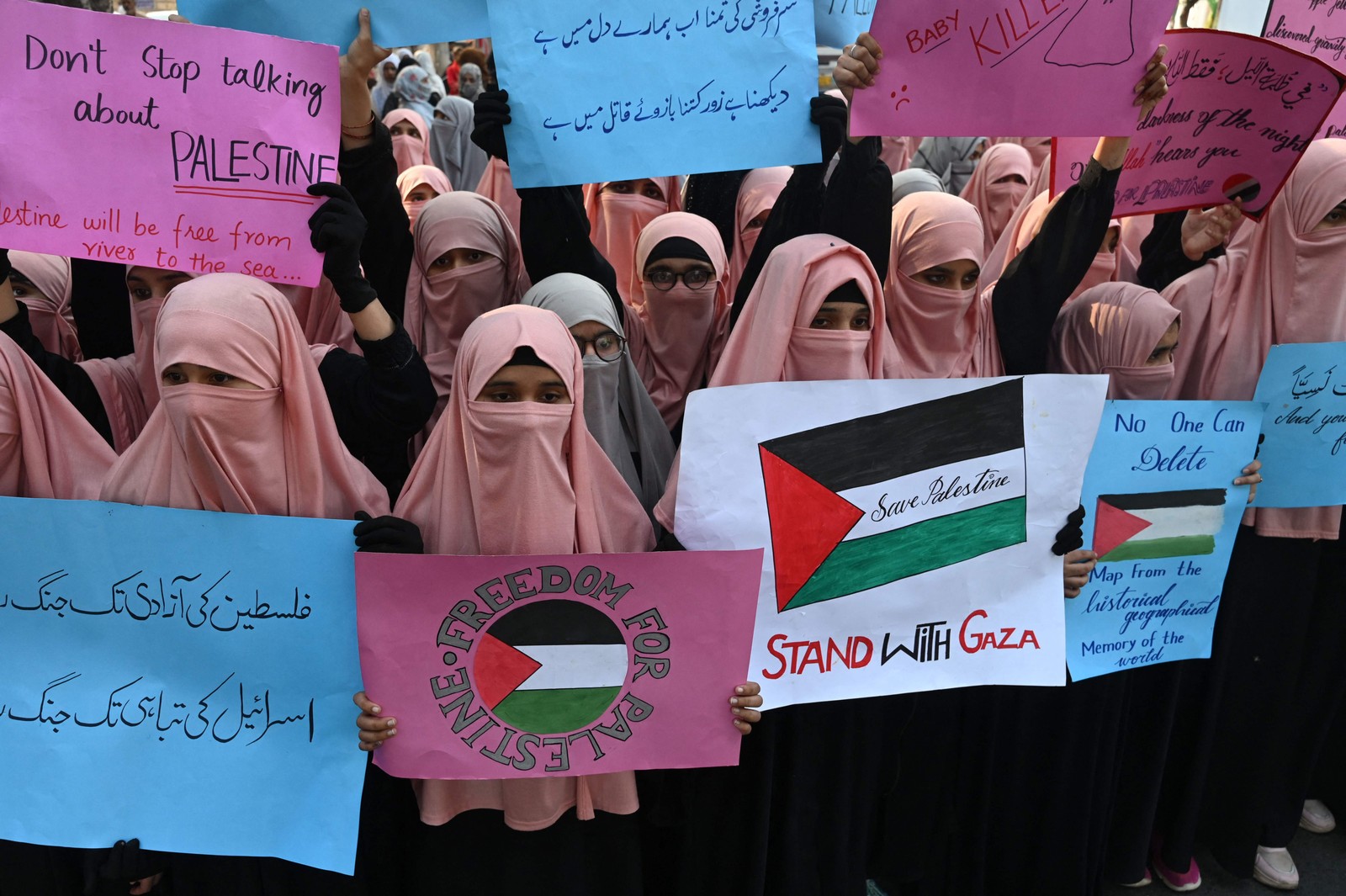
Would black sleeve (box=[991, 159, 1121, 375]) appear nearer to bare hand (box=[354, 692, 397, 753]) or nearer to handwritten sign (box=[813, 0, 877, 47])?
handwritten sign (box=[813, 0, 877, 47])

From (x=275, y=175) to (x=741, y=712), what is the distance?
61.5 inches

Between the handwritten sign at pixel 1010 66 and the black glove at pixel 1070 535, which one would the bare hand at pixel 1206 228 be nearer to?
the handwritten sign at pixel 1010 66

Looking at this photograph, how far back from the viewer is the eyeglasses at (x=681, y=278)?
2.88 m

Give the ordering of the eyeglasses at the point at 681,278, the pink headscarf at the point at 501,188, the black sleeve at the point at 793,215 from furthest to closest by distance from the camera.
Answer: the pink headscarf at the point at 501,188 < the eyeglasses at the point at 681,278 < the black sleeve at the point at 793,215

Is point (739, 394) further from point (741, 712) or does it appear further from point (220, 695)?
point (220, 695)

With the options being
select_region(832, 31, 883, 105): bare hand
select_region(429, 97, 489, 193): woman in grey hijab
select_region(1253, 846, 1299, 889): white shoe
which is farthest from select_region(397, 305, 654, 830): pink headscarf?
select_region(429, 97, 489, 193): woman in grey hijab

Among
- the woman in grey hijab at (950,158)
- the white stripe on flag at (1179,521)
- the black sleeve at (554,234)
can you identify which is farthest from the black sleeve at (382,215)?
the woman in grey hijab at (950,158)

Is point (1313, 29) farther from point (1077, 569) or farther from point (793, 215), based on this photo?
point (1077, 569)

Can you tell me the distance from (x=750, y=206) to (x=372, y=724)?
2.68m

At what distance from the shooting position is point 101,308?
2781 mm

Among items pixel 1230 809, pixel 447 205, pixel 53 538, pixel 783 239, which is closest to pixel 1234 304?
pixel 783 239

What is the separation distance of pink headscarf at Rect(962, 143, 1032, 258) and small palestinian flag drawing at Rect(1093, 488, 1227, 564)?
7.39 ft

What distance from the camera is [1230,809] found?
10.1 feet

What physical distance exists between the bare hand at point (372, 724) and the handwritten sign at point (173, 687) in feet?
0.17
